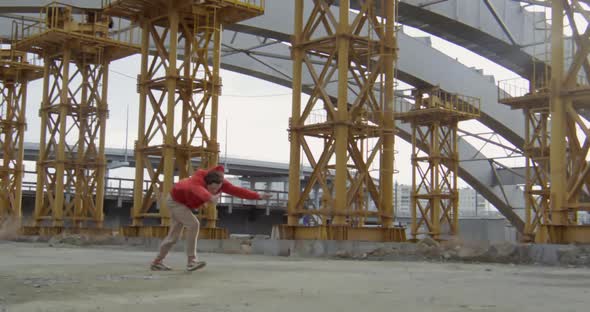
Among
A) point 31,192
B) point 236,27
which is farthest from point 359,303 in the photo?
point 31,192

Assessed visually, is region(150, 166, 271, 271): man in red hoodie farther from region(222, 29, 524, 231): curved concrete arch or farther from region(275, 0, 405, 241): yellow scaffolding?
region(222, 29, 524, 231): curved concrete arch

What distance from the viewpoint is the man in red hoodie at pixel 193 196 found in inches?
404

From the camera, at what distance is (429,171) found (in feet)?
161

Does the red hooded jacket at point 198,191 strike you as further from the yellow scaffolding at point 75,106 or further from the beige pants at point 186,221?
the yellow scaffolding at point 75,106

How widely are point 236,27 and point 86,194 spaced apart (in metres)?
11.2

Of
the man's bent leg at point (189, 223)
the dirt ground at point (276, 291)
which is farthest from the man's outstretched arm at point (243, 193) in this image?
the dirt ground at point (276, 291)

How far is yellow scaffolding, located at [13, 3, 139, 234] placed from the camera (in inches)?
1350

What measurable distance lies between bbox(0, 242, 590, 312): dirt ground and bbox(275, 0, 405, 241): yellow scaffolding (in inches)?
364

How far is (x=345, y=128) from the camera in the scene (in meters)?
20.4

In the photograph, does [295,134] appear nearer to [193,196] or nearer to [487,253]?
[487,253]

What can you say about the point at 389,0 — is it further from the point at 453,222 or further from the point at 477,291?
the point at 453,222

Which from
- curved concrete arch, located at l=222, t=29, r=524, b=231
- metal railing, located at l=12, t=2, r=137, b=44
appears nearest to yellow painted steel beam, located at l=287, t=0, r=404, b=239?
metal railing, located at l=12, t=2, r=137, b=44

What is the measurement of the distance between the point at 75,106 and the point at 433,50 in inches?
939

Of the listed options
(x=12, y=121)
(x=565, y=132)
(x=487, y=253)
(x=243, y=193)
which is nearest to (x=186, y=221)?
(x=243, y=193)
